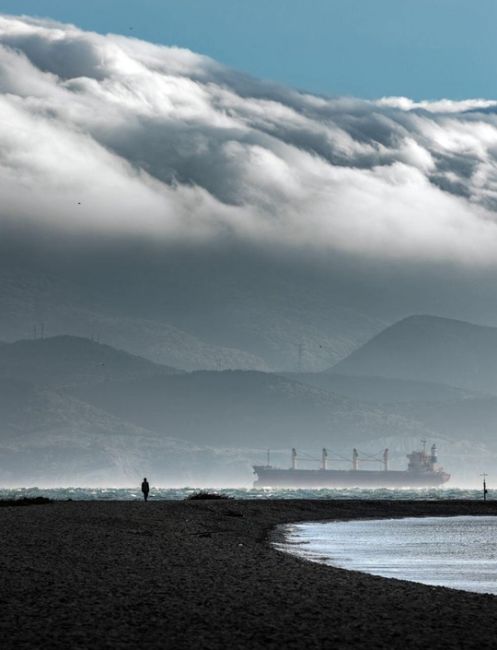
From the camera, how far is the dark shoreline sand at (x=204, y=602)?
21.1 m

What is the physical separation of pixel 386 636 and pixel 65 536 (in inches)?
967

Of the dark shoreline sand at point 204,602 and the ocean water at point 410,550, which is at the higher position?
the ocean water at point 410,550

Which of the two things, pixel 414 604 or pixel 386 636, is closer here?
pixel 386 636

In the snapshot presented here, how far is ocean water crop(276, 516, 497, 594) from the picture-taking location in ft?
120

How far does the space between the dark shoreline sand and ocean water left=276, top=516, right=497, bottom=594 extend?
2464 mm

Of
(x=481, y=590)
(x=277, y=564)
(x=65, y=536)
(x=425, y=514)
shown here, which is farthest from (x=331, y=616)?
(x=425, y=514)

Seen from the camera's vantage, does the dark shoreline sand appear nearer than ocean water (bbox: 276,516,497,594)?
Yes

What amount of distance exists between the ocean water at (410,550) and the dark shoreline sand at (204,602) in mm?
2464

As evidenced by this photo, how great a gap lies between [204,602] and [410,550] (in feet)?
83.7

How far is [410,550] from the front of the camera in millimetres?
49719

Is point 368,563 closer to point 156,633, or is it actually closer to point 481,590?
point 481,590

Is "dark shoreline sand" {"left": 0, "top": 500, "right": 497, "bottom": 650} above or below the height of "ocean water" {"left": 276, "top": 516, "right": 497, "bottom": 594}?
below

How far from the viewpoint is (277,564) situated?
119ft

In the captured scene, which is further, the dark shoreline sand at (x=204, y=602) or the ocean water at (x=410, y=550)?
the ocean water at (x=410, y=550)
